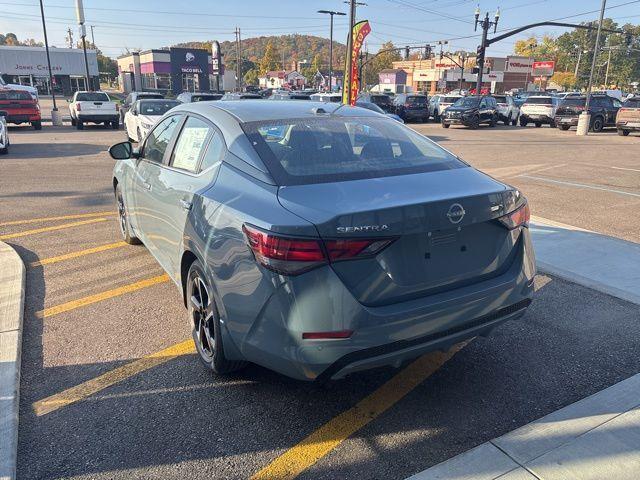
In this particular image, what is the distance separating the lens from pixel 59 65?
63.7 meters

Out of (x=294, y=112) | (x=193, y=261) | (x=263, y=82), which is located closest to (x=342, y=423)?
(x=193, y=261)

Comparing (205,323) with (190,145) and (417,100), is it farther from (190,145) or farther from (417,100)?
(417,100)

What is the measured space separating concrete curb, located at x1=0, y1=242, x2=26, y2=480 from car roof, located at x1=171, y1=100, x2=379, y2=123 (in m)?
2.06

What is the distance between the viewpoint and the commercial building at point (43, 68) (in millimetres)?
61194

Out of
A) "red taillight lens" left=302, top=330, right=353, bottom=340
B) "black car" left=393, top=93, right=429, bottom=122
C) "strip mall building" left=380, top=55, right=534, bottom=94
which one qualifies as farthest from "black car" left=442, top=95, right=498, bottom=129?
"strip mall building" left=380, top=55, right=534, bottom=94

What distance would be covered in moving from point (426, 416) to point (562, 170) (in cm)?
1073

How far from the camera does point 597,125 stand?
25.7 m

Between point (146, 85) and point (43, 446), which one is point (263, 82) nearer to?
point (146, 85)

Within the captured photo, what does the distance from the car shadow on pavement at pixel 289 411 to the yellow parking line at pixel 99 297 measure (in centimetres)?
45

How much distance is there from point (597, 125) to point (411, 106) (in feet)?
33.1

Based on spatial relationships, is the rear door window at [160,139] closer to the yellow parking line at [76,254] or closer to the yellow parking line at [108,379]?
the yellow parking line at [108,379]

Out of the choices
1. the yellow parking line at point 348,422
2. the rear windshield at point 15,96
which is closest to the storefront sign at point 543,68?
the rear windshield at point 15,96

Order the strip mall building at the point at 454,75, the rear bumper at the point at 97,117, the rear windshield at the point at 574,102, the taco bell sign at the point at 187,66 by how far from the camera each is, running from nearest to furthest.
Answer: the rear bumper at the point at 97,117 < the rear windshield at the point at 574,102 < the taco bell sign at the point at 187,66 < the strip mall building at the point at 454,75

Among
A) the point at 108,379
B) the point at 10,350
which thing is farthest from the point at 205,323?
the point at 10,350
